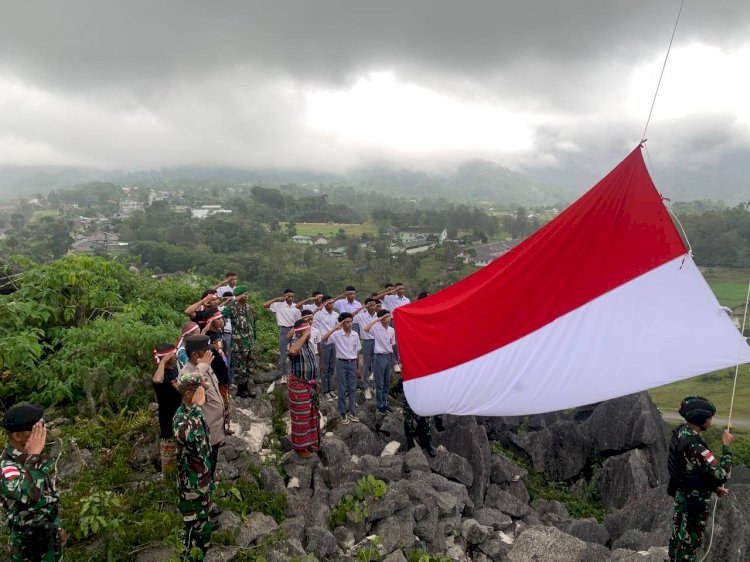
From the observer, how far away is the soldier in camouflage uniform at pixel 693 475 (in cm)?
504

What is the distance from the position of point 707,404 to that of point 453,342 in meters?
3.29

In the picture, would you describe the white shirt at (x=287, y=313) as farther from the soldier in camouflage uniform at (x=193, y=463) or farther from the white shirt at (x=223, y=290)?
the soldier in camouflage uniform at (x=193, y=463)

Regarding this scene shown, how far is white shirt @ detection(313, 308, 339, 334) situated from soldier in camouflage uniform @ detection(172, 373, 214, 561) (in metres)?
5.07

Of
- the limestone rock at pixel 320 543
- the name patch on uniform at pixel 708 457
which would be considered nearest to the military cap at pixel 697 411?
the name patch on uniform at pixel 708 457

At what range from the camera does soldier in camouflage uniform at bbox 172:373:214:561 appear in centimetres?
454

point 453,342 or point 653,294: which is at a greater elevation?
point 653,294

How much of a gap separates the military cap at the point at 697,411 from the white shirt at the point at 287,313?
24.2 feet

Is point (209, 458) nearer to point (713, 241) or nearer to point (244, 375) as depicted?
point (244, 375)

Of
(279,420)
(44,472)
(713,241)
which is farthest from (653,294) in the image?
(713,241)

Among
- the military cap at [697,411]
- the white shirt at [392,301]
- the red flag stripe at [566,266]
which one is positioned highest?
the red flag stripe at [566,266]

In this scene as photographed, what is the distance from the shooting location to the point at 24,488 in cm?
385

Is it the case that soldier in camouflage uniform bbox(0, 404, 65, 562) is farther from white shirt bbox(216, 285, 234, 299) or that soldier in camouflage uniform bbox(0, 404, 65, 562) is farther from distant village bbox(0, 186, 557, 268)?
distant village bbox(0, 186, 557, 268)

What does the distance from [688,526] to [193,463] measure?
5.46 meters

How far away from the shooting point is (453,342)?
7375mm
